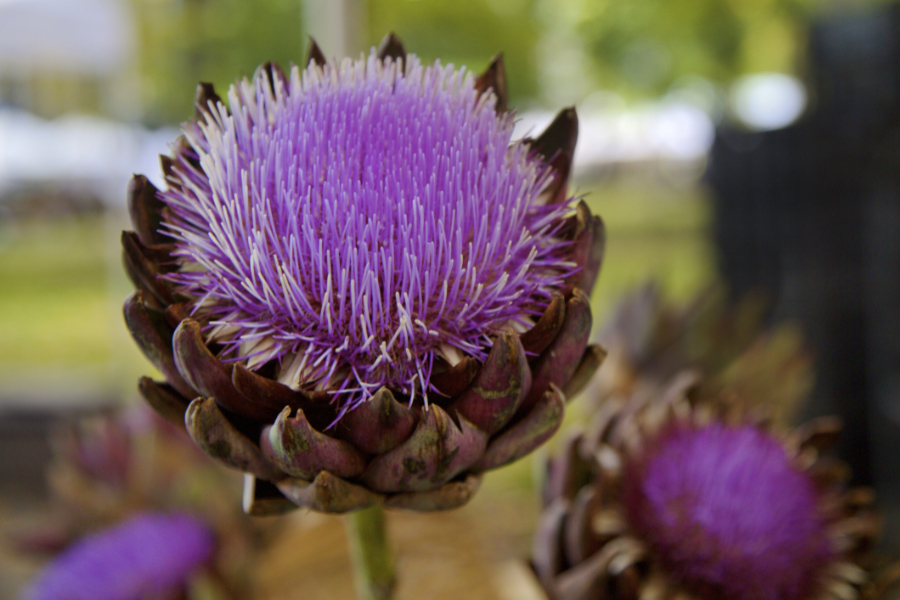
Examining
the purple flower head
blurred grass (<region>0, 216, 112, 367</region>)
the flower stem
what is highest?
the flower stem

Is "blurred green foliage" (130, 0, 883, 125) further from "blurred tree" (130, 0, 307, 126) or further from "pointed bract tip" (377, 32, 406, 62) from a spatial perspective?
"pointed bract tip" (377, 32, 406, 62)

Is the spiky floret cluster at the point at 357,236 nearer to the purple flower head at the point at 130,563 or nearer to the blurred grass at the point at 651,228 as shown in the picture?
the purple flower head at the point at 130,563

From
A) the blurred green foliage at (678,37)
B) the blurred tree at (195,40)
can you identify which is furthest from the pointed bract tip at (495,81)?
the blurred green foliage at (678,37)

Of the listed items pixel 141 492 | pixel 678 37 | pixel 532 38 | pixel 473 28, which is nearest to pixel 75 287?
pixel 473 28

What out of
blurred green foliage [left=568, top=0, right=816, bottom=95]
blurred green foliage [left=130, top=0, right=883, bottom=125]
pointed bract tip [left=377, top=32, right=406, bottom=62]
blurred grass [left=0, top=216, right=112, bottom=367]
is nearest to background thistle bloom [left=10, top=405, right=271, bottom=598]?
pointed bract tip [left=377, top=32, right=406, bottom=62]

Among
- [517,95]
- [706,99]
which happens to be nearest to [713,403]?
[517,95]

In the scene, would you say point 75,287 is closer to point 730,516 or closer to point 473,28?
point 473,28

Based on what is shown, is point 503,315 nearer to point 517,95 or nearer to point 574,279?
point 574,279
